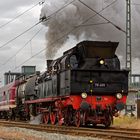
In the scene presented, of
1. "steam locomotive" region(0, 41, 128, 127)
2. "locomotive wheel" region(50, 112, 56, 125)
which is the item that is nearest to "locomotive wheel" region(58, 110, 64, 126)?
"steam locomotive" region(0, 41, 128, 127)

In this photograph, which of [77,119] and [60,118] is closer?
[77,119]

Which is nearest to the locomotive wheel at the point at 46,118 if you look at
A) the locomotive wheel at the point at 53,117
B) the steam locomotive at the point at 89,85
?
the locomotive wheel at the point at 53,117

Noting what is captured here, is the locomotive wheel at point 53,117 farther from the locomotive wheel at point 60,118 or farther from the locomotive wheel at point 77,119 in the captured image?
the locomotive wheel at point 77,119

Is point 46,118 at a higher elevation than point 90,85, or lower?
lower

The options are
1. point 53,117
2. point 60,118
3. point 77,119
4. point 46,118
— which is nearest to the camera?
point 77,119

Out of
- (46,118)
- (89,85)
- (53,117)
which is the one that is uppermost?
(89,85)

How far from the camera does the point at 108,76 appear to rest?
20.7m

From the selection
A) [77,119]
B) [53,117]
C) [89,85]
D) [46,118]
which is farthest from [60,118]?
[46,118]

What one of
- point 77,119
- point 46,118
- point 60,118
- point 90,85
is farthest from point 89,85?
point 46,118

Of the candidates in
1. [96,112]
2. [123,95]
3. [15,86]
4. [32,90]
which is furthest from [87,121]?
[15,86]

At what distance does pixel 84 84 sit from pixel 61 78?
5.56ft

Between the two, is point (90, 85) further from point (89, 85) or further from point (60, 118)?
point (60, 118)

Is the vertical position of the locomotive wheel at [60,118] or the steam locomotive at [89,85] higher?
the steam locomotive at [89,85]

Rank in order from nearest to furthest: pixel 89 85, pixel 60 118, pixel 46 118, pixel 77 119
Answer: pixel 89 85, pixel 77 119, pixel 60 118, pixel 46 118
